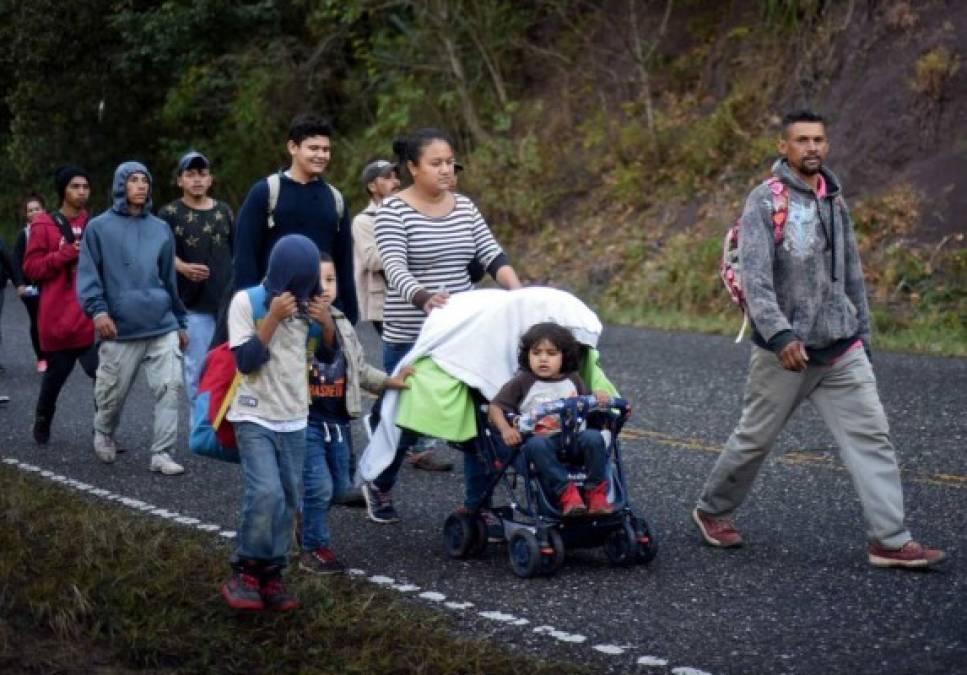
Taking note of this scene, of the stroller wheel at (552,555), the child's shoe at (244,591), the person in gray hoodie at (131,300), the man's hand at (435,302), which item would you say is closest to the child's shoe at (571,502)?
the stroller wheel at (552,555)

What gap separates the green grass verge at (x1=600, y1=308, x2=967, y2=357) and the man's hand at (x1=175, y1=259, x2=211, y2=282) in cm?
713

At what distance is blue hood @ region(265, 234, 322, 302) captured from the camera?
6.16 metres

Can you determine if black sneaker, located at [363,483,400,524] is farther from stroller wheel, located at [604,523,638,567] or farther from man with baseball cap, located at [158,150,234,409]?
man with baseball cap, located at [158,150,234,409]

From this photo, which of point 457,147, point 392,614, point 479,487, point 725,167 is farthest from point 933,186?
point 392,614

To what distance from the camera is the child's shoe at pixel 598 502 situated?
6918 mm

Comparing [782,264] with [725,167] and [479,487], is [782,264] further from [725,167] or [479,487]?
[725,167]

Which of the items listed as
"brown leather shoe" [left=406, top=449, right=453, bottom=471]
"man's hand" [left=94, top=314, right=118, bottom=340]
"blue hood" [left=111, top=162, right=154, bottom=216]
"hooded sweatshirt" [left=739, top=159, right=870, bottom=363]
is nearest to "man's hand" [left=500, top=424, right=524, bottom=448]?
"hooded sweatshirt" [left=739, top=159, right=870, bottom=363]

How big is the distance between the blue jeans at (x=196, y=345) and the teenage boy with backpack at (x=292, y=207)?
307 centimetres

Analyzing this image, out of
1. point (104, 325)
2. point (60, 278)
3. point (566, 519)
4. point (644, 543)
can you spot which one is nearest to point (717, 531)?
point (644, 543)

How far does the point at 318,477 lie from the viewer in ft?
22.9

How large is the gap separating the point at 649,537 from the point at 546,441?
2.13ft

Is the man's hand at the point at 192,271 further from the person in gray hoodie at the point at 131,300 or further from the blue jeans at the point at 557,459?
the blue jeans at the point at 557,459

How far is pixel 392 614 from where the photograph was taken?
20.6 feet

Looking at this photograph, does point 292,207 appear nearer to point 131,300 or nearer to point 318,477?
point 318,477
